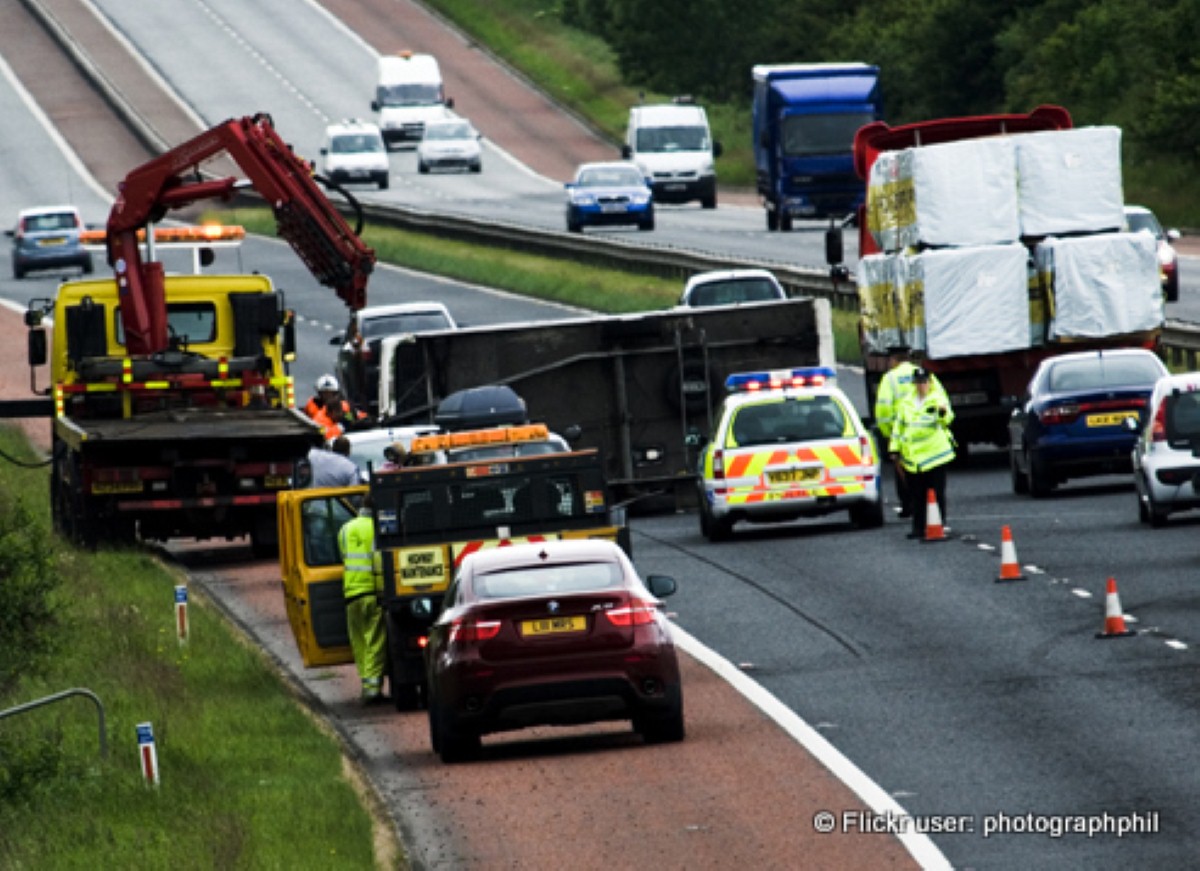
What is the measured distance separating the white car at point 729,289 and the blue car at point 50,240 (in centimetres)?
3065

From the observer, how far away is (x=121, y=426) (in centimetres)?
3192

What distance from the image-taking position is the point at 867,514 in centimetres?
3081

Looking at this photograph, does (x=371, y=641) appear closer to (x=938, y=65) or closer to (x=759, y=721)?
(x=759, y=721)

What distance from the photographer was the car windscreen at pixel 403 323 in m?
44.6

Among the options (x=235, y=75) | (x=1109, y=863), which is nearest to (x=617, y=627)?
(x=1109, y=863)

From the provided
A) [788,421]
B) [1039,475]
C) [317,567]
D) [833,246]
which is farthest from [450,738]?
[833,246]

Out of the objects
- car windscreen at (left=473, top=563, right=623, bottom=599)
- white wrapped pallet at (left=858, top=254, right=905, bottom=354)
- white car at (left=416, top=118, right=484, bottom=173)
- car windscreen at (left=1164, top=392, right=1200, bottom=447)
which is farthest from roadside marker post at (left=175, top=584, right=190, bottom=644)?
white car at (left=416, top=118, right=484, bottom=173)

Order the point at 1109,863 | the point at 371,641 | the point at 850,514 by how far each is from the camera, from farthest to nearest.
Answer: the point at 850,514
the point at 371,641
the point at 1109,863

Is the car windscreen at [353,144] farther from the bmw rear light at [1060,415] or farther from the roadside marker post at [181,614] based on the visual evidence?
the roadside marker post at [181,614]

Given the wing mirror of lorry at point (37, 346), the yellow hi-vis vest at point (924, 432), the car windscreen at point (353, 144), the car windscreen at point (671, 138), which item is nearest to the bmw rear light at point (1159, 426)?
the yellow hi-vis vest at point (924, 432)

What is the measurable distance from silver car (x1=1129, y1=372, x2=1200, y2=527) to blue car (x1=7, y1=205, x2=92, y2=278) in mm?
46003

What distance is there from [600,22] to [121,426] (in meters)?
88.8

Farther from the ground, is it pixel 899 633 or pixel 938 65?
pixel 938 65

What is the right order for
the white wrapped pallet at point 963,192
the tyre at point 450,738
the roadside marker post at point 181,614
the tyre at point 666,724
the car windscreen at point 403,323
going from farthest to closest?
the car windscreen at point 403,323
the white wrapped pallet at point 963,192
the roadside marker post at point 181,614
the tyre at point 666,724
the tyre at point 450,738
